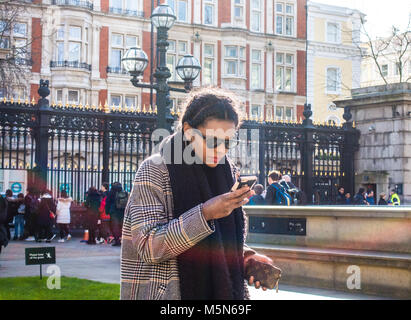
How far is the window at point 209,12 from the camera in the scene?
1516 inches

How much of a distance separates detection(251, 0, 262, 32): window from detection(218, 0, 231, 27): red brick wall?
5.26 ft

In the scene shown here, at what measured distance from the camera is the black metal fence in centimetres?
1565

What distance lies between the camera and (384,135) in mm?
18297

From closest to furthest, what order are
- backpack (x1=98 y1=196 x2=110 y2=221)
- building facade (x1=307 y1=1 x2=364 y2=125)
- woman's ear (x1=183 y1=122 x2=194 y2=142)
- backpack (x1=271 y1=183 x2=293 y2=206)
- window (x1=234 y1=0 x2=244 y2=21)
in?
1. woman's ear (x1=183 y1=122 x2=194 y2=142)
2. backpack (x1=271 y1=183 x2=293 y2=206)
3. backpack (x1=98 y1=196 x2=110 y2=221)
4. window (x1=234 y1=0 x2=244 y2=21)
5. building facade (x1=307 y1=1 x2=364 y2=125)

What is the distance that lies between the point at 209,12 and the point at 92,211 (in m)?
24.6

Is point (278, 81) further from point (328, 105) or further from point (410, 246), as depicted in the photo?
point (410, 246)

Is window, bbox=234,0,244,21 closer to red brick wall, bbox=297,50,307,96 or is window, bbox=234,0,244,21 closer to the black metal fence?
red brick wall, bbox=297,50,307,96

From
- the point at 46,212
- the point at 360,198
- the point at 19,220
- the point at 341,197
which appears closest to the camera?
the point at 46,212

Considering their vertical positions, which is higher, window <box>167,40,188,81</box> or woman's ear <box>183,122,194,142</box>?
window <box>167,40,188,81</box>

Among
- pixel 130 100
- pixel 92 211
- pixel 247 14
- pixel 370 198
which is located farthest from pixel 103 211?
pixel 247 14

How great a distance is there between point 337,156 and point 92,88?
18.6m

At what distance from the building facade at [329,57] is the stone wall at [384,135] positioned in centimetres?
2310

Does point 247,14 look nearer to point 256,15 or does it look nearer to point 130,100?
point 256,15

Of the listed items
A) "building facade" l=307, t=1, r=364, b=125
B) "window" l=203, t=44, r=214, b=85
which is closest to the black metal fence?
"window" l=203, t=44, r=214, b=85
